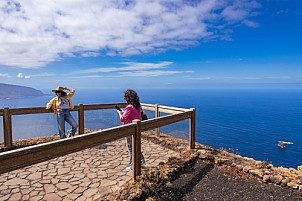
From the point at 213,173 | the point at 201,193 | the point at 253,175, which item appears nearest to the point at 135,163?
the point at 201,193

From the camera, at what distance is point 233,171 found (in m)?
4.71

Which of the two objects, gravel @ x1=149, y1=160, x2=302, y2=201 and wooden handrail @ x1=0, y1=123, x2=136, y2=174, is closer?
wooden handrail @ x1=0, y1=123, x2=136, y2=174

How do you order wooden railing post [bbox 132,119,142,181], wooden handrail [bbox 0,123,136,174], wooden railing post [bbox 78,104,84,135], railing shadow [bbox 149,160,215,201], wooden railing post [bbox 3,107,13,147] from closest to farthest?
wooden handrail [bbox 0,123,136,174] < railing shadow [bbox 149,160,215,201] < wooden railing post [bbox 132,119,142,181] < wooden railing post [bbox 3,107,13,147] < wooden railing post [bbox 78,104,84,135]

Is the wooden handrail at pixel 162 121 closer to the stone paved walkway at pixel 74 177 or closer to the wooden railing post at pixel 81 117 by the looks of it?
the stone paved walkway at pixel 74 177

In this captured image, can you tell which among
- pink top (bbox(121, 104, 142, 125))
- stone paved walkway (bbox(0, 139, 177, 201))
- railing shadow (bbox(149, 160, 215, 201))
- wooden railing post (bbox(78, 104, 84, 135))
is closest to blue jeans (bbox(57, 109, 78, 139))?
wooden railing post (bbox(78, 104, 84, 135))

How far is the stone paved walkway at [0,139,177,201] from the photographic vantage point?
342cm

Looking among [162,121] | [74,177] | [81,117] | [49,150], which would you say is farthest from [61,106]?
[49,150]

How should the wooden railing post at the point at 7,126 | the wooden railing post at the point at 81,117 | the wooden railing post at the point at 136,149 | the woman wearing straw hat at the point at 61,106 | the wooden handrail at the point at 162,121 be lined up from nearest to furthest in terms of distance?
the wooden railing post at the point at 136,149
the wooden handrail at the point at 162,121
the wooden railing post at the point at 7,126
the woman wearing straw hat at the point at 61,106
the wooden railing post at the point at 81,117

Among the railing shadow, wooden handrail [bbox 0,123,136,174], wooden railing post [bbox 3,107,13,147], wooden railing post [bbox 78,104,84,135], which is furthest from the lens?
wooden railing post [bbox 78,104,84,135]

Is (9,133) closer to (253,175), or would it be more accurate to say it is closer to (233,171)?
(233,171)

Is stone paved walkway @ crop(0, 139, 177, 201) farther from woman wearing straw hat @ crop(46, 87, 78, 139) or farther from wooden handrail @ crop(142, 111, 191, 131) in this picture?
woman wearing straw hat @ crop(46, 87, 78, 139)

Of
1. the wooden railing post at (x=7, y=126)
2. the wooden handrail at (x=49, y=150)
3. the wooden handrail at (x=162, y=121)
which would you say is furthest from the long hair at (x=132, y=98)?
the wooden railing post at (x=7, y=126)

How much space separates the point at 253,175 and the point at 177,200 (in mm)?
2396

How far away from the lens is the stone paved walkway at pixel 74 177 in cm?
342
